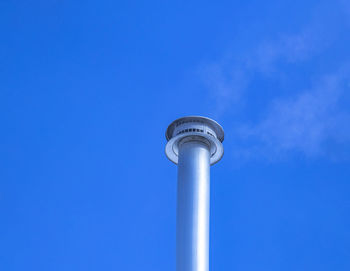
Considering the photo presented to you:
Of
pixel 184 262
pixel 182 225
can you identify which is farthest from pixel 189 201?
pixel 184 262

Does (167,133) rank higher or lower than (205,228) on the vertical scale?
higher

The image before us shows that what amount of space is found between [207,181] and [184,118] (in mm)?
2253

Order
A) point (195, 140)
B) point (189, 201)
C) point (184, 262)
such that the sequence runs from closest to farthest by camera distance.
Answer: point (184, 262), point (189, 201), point (195, 140)

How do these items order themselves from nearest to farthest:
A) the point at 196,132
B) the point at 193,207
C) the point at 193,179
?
the point at 193,207
the point at 193,179
the point at 196,132

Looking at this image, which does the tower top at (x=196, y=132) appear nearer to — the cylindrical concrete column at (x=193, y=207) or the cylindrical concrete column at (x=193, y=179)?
the cylindrical concrete column at (x=193, y=179)

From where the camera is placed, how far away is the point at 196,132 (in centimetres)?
1884

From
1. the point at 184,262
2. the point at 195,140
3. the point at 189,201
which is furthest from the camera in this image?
the point at 195,140

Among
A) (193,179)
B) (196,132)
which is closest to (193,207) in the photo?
(193,179)

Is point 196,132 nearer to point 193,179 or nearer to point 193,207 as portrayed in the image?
point 193,179

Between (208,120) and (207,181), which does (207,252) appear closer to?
(207,181)

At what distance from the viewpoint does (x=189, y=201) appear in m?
17.8

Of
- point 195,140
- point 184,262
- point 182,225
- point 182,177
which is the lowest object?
point 184,262

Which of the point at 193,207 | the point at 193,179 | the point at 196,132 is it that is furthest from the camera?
the point at 196,132

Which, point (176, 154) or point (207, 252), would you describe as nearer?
point (207, 252)
